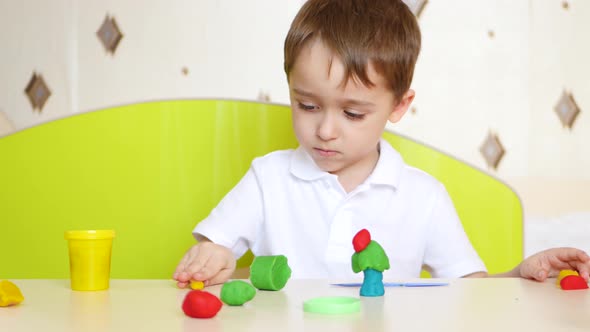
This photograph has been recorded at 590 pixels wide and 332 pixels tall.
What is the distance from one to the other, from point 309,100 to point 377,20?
17 centimetres

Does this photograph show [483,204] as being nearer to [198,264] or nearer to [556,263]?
→ [556,263]

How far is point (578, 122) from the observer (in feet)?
6.36

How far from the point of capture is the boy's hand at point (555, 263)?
Answer: 2.93 ft

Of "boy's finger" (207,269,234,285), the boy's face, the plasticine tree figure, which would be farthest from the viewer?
the boy's face

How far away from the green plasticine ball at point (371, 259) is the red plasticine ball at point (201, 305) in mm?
184

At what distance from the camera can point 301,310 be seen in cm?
62

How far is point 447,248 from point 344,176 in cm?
20

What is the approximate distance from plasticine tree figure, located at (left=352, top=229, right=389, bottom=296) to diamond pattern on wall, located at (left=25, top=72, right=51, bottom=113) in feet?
4.78

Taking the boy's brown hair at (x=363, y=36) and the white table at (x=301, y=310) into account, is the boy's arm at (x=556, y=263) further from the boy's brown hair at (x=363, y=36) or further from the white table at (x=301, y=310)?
the boy's brown hair at (x=363, y=36)

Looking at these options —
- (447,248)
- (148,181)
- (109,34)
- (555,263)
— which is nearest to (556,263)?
(555,263)

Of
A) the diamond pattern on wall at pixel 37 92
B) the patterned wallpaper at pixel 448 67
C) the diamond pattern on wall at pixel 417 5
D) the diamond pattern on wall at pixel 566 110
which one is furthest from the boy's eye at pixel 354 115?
the diamond pattern on wall at pixel 37 92

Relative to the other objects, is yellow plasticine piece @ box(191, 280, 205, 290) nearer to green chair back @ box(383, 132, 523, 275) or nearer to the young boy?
the young boy

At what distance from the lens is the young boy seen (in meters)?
1.05

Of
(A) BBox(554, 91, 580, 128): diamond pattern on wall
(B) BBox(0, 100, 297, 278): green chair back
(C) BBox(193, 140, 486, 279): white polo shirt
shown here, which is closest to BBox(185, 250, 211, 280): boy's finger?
(C) BBox(193, 140, 486, 279): white polo shirt
